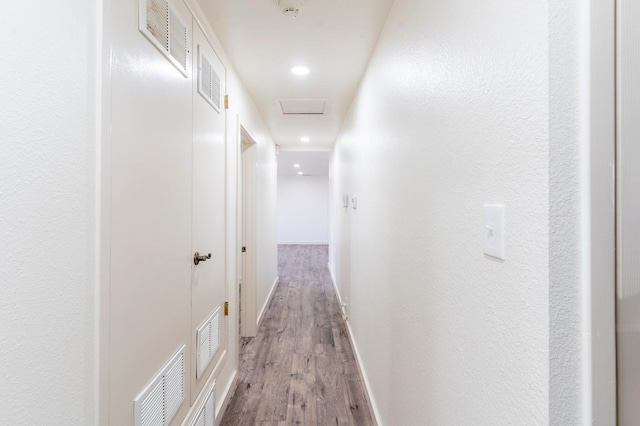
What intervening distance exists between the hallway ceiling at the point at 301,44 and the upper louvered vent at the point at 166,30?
324 millimetres

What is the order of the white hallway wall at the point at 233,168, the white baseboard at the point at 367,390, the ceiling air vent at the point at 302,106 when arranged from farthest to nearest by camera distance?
the ceiling air vent at the point at 302,106, the white baseboard at the point at 367,390, the white hallway wall at the point at 233,168

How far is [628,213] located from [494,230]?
0.72ft

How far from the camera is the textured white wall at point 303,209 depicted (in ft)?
33.3

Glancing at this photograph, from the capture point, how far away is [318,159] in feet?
22.4

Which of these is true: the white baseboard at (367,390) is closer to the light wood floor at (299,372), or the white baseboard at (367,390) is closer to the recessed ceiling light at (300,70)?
the light wood floor at (299,372)

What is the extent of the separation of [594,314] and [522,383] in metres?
0.20

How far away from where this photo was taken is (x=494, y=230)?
697 millimetres

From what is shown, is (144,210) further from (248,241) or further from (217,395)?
(248,241)

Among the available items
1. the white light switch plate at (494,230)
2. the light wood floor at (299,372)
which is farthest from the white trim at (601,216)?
the light wood floor at (299,372)

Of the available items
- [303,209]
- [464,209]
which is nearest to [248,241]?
[464,209]

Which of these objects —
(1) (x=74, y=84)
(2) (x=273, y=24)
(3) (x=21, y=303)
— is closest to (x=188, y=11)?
(2) (x=273, y=24)

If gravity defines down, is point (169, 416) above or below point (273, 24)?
below

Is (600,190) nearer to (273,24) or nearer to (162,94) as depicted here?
(162,94)

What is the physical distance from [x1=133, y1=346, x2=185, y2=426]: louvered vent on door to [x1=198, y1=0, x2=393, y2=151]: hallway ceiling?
174 cm
